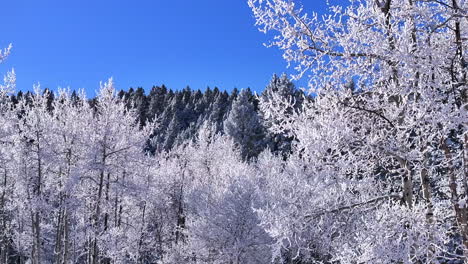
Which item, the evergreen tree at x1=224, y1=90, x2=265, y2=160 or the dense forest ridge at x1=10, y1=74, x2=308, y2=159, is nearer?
the dense forest ridge at x1=10, y1=74, x2=308, y2=159

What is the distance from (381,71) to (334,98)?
0.73 metres

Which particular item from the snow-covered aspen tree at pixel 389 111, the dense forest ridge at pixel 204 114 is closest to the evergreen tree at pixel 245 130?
the dense forest ridge at pixel 204 114

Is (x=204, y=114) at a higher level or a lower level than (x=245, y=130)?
higher

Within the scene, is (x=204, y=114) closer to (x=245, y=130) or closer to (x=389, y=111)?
(x=245, y=130)

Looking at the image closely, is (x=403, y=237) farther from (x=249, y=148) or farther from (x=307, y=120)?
(x=249, y=148)

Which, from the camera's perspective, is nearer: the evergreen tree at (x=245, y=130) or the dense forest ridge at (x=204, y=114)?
the dense forest ridge at (x=204, y=114)

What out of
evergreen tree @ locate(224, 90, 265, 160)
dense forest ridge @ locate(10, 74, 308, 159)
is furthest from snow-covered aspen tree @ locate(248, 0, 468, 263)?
evergreen tree @ locate(224, 90, 265, 160)

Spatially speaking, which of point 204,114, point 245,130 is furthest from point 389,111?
point 204,114

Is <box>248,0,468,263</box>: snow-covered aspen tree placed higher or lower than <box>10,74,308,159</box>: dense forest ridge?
lower

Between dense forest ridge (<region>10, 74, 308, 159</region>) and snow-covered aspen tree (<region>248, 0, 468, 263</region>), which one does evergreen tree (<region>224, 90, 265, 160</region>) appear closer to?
dense forest ridge (<region>10, 74, 308, 159</region>)

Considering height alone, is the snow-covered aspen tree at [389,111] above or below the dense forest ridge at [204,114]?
below

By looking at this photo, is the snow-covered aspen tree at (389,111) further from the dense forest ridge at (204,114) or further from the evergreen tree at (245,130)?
the evergreen tree at (245,130)

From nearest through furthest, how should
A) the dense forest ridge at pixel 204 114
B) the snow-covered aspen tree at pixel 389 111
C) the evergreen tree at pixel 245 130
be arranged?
the snow-covered aspen tree at pixel 389 111
the dense forest ridge at pixel 204 114
the evergreen tree at pixel 245 130

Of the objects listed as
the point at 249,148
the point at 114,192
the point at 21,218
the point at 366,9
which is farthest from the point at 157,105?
the point at 366,9
